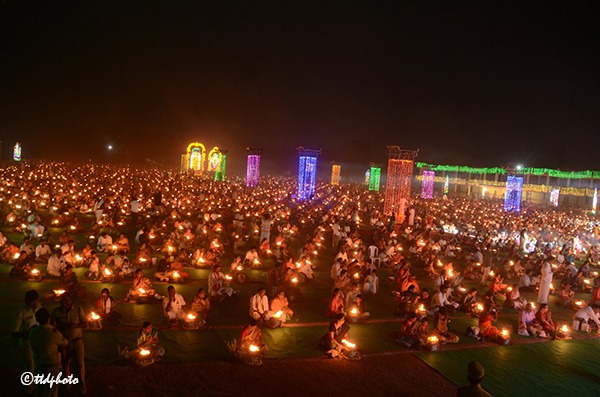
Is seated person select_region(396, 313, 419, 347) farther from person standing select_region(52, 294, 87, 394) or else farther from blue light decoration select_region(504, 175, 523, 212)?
blue light decoration select_region(504, 175, 523, 212)

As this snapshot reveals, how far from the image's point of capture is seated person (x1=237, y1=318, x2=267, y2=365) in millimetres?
6797

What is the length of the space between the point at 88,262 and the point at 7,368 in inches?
238

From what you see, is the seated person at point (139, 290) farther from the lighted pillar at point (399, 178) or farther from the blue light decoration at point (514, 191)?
the blue light decoration at point (514, 191)

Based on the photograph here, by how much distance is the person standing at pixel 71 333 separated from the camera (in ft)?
17.2

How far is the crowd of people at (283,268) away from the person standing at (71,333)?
0.5 inches

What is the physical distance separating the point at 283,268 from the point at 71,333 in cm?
624

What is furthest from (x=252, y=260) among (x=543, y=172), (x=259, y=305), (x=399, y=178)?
(x=543, y=172)

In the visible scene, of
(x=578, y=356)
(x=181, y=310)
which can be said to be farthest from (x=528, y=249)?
(x=181, y=310)

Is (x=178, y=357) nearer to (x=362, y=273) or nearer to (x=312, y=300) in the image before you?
(x=312, y=300)

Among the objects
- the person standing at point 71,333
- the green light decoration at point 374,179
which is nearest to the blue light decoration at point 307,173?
the green light decoration at point 374,179

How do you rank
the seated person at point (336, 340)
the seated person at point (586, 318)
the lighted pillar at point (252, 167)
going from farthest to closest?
the lighted pillar at point (252, 167) < the seated person at point (586, 318) < the seated person at point (336, 340)

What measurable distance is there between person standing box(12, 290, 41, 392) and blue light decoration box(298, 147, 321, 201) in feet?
91.4

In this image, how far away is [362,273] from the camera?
12.9 meters

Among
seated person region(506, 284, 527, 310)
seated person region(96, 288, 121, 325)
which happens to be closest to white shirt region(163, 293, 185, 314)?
seated person region(96, 288, 121, 325)
